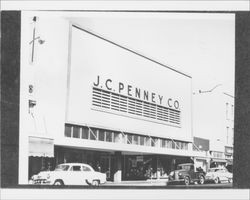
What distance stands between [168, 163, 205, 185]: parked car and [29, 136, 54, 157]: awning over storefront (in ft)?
13.3

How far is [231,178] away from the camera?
12.2 meters

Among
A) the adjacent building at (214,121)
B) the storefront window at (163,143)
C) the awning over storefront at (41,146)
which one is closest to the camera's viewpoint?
the awning over storefront at (41,146)

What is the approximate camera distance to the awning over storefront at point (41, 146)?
11.8 meters

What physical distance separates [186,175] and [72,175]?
3.88m

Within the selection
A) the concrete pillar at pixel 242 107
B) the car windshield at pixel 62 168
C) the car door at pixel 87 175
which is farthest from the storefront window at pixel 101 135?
the concrete pillar at pixel 242 107

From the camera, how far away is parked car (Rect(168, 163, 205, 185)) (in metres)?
14.1

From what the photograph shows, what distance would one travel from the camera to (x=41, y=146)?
39.8 feet

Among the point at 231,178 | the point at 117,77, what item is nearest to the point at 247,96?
the point at 231,178

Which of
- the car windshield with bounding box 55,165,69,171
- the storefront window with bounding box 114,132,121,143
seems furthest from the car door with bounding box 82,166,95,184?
the storefront window with bounding box 114,132,121,143

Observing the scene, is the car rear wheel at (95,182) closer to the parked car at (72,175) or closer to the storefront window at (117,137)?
the parked car at (72,175)

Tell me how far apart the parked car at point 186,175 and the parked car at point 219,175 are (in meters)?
0.31

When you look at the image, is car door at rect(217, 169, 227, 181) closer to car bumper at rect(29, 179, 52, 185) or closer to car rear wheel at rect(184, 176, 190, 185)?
car rear wheel at rect(184, 176, 190, 185)

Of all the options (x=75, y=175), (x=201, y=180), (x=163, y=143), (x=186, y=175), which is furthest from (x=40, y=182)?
(x=163, y=143)

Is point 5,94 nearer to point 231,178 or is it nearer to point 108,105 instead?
point 108,105
